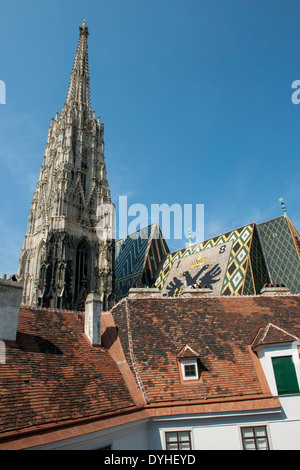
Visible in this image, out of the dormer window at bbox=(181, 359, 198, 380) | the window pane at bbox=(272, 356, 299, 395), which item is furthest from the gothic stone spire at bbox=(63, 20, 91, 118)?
the window pane at bbox=(272, 356, 299, 395)

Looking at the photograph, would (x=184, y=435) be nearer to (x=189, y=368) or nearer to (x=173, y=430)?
(x=173, y=430)

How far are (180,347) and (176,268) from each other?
24.5 meters

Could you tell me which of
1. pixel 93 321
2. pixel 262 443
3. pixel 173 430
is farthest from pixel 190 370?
pixel 93 321

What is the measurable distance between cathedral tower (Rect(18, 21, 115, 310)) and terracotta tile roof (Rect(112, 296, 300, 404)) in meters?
18.3

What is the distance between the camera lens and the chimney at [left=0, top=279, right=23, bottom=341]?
8.30 m

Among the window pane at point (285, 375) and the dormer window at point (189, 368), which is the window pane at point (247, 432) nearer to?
the window pane at point (285, 375)

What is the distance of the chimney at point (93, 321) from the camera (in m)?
10.5

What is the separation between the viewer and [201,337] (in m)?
11.1

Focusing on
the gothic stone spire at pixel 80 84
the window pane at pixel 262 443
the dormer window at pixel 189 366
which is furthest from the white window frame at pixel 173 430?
the gothic stone spire at pixel 80 84

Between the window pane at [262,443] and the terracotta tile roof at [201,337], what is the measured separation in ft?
3.53

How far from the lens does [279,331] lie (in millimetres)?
10219

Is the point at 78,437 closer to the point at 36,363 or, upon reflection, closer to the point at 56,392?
the point at 56,392

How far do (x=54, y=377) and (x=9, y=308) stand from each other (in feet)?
6.98

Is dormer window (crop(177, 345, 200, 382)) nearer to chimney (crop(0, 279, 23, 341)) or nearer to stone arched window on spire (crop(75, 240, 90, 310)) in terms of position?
chimney (crop(0, 279, 23, 341))
